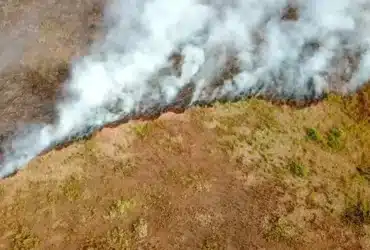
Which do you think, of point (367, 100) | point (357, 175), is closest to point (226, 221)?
point (357, 175)

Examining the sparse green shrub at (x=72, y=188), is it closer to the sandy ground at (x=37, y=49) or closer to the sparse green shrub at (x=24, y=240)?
the sparse green shrub at (x=24, y=240)

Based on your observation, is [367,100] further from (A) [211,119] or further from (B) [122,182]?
(B) [122,182]

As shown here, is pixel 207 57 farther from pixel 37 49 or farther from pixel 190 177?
pixel 37 49

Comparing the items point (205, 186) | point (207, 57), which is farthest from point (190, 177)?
point (207, 57)

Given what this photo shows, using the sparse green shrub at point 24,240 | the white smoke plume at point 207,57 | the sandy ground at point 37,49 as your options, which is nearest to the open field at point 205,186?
the sparse green shrub at point 24,240

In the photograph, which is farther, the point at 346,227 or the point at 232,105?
the point at 232,105

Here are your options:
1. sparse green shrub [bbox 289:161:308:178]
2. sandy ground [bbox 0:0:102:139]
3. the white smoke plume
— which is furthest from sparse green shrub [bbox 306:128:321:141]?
sandy ground [bbox 0:0:102:139]

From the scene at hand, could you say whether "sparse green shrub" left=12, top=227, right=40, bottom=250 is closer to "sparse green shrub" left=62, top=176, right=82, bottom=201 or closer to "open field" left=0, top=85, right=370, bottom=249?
"open field" left=0, top=85, right=370, bottom=249
